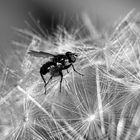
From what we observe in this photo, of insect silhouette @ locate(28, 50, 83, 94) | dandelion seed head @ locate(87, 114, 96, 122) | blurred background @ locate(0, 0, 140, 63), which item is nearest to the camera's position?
dandelion seed head @ locate(87, 114, 96, 122)

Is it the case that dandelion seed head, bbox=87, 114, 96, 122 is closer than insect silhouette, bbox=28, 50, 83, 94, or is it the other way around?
dandelion seed head, bbox=87, 114, 96, 122

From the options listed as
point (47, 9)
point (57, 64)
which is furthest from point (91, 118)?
point (47, 9)

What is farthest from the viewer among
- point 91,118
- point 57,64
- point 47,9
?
point 47,9

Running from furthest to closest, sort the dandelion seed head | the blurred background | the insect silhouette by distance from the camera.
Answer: the blurred background
the insect silhouette
the dandelion seed head

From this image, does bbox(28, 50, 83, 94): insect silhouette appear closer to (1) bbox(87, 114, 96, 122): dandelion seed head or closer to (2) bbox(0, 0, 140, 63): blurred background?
(1) bbox(87, 114, 96, 122): dandelion seed head

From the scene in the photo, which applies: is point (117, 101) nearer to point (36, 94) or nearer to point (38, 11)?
point (36, 94)

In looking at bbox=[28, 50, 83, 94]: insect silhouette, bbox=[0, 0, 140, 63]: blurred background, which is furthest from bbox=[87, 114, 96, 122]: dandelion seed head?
bbox=[0, 0, 140, 63]: blurred background

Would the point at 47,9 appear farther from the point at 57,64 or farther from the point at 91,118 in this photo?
the point at 91,118

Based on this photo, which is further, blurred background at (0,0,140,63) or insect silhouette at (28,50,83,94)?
blurred background at (0,0,140,63)

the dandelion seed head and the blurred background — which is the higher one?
the blurred background

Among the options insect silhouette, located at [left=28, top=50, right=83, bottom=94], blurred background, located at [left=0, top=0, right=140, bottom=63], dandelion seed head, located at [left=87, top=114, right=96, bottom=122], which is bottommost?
dandelion seed head, located at [left=87, top=114, right=96, bottom=122]

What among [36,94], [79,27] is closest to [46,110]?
[36,94]

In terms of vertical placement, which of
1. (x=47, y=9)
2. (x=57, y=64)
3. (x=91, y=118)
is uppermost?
(x=47, y=9)
